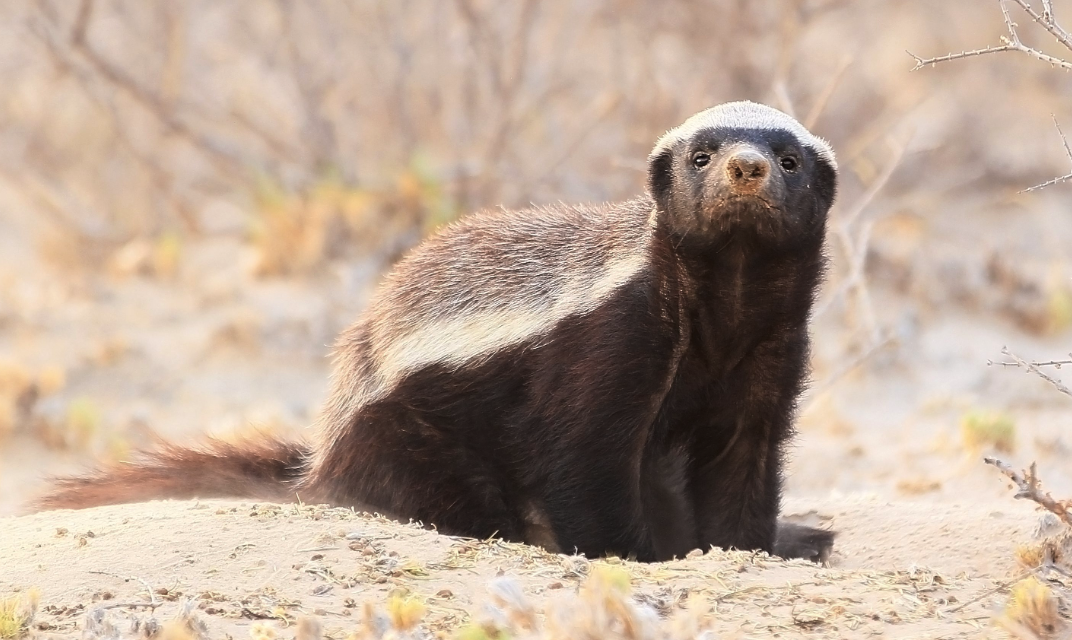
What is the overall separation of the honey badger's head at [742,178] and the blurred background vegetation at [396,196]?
2.76 metres

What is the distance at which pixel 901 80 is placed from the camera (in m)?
13.6

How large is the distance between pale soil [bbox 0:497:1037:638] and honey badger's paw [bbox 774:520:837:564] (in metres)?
0.69

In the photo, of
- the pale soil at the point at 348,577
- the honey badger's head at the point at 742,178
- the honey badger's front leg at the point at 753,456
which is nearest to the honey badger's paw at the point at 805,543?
the honey badger's front leg at the point at 753,456

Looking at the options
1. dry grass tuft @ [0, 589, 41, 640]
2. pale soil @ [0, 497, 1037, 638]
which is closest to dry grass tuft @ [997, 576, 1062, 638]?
pale soil @ [0, 497, 1037, 638]

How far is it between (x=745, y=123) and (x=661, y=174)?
1.11 feet

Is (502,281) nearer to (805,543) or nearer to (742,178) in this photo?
(742,178)

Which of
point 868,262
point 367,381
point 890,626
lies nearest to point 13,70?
point 868,262

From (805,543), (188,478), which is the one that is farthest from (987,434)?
(188,478)

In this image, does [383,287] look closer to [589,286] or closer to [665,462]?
[589,286]

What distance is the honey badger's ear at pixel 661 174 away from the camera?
438cm

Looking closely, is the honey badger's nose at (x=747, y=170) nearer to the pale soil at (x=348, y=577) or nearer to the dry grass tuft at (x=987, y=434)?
the pale soil at (x=348, y=577)

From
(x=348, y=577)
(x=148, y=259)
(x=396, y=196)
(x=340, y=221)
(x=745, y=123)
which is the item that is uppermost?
(x=396, y=196)

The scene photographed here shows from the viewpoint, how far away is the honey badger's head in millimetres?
4004

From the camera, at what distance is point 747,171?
3.93m
